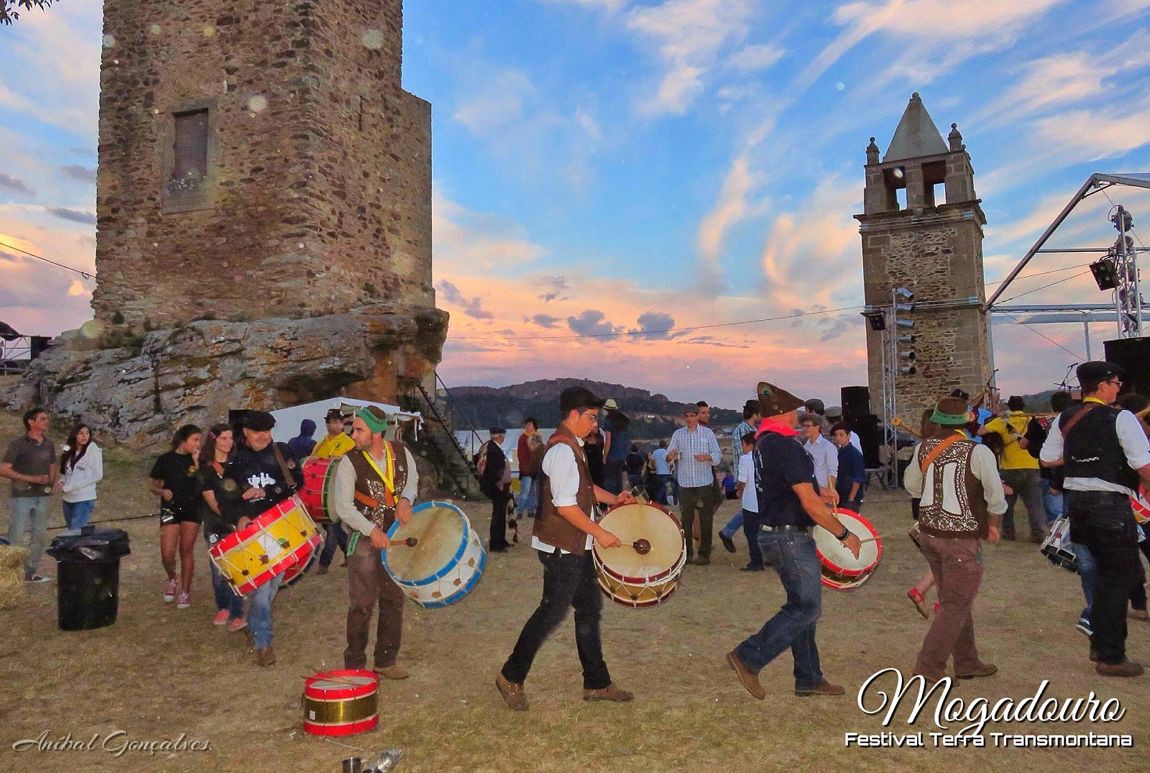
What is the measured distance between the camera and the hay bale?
670 centimetres

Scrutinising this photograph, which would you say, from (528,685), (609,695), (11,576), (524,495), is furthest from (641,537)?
(524,495)

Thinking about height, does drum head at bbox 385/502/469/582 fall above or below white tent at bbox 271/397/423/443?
below

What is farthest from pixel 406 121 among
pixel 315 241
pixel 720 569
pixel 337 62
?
pixel 720 569

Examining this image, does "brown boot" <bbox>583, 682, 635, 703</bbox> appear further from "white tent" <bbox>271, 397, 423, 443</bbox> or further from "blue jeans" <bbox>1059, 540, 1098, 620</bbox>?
"white tent" <bbox>271, 397, 423, 443</bbox>

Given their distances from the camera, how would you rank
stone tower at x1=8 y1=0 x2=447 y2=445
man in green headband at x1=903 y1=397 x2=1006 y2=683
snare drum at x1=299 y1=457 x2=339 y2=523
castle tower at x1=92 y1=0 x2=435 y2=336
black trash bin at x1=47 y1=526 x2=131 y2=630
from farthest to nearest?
1. castle tower at x1=92 y1=0 x2=435 y2=336
2. stone tower at x1=8 y1=0 x2=447 y2=445
3. snare drum at x1=299 y1=457 x2=339 y2=523
4. black trash bin at x1=47 y1=526 x2=131 y2=630
5. man in green headband at x1=903 y1=397 x2=1006 y2=683

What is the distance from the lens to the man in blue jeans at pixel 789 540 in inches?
170

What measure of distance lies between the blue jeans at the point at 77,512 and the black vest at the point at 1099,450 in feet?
28.6

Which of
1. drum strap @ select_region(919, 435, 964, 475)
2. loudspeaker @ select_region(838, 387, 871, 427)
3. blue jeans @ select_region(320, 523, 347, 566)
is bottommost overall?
blue jeans @ select_region(320, 523, 347, 566)

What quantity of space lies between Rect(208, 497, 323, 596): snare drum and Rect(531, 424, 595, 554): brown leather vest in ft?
6.19

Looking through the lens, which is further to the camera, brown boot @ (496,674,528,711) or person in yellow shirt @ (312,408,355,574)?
person in yellow shirt @ (312,408,355,574)

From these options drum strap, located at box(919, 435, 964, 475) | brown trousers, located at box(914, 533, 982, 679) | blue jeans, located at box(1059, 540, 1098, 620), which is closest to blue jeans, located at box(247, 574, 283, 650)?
brown trousers, located at box(914, 533, 982, 679)

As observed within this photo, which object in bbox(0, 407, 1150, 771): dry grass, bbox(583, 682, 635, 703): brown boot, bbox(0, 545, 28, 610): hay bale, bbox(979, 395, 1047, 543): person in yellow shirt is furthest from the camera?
bbox(979, 395, 1047, 543): person in yellow shirt

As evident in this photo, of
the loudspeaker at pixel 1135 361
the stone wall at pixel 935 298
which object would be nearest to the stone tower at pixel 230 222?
the loudspeaker at pixel 1135 361

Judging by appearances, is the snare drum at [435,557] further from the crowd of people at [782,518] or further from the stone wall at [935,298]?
the stone wall at [935,298]
